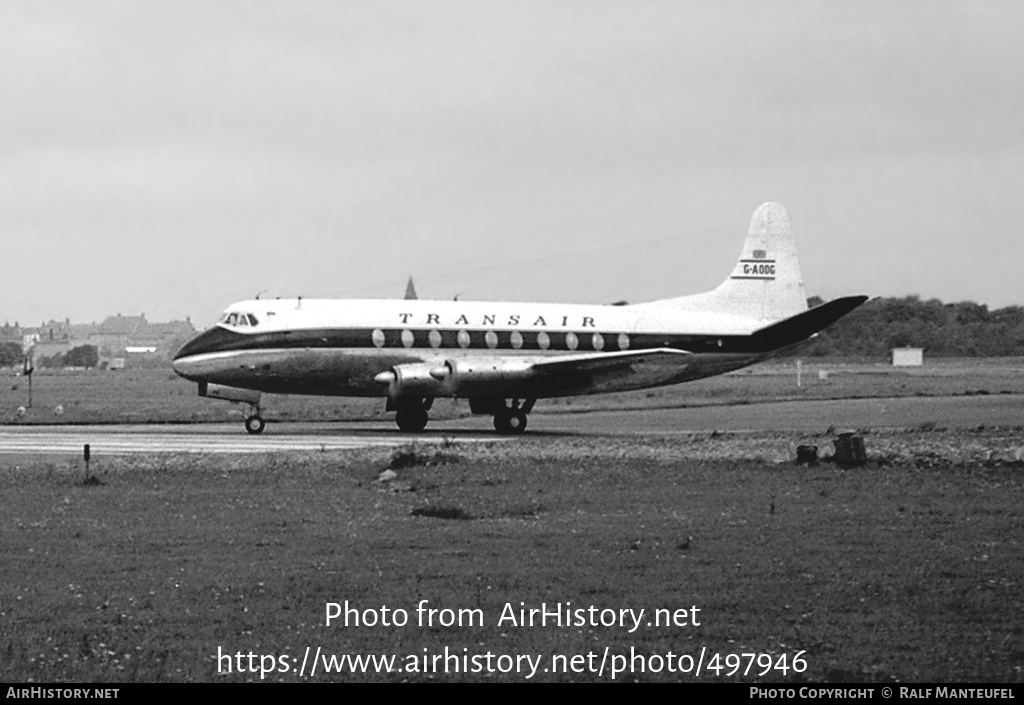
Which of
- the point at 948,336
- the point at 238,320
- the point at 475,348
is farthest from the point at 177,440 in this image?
the point at 948,336

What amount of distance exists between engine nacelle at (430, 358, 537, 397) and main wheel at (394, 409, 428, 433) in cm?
134

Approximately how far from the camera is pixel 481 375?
39375 millimetres

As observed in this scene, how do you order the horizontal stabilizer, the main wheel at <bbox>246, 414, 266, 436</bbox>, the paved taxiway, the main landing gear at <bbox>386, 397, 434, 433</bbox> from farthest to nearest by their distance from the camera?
the horizontal stabilizer < the main landing gear at <bbox>386, 397, 434, 433</bbox> < the main wheel at <bbox>246, 414, 266, 436</bbox> < the paved taxiway

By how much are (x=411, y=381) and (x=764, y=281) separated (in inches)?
515

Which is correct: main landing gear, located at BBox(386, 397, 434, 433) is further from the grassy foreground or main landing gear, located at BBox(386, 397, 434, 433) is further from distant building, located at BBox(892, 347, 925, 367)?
distant building, located at BBox(892, 347, 925, 367)

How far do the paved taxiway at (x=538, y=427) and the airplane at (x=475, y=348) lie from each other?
3.96 feet

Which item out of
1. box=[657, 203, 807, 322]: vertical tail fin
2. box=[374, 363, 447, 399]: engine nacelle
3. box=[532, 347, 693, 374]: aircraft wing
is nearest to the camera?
box=[374, 363, 447, 399]: engine nacelle

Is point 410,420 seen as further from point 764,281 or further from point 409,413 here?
point 764,281

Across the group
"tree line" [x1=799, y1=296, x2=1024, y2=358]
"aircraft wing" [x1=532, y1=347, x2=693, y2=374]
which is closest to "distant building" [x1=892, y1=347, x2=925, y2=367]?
"tree line" [x1=799, y1=296, x2=1024, y2=358]

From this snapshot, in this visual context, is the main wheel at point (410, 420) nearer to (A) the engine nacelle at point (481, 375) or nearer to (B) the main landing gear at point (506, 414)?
(A) the engine nacelle at point (481, 375)

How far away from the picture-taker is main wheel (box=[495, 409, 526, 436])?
133 ft

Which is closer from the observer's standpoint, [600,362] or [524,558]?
[524,558]

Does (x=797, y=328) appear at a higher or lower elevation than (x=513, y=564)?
higher
